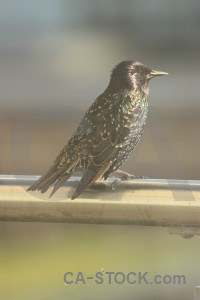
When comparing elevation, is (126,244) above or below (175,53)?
below

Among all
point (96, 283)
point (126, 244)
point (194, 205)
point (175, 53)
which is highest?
point (175, 53)

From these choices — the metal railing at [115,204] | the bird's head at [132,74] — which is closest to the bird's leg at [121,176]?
the metal railing at [115,204]

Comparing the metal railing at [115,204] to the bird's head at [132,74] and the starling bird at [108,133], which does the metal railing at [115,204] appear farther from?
the bird's head at [132,74]

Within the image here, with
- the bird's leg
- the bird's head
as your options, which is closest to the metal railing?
the bird's leg

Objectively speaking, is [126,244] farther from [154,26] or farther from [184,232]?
[154,26]

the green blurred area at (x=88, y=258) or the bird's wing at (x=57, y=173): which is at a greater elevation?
the bird's wing at (x=57, y=173)

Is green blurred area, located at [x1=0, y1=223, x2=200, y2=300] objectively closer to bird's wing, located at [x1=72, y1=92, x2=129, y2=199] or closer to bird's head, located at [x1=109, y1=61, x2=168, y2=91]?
bird's wing, located at [x1=72, y1=92, x2=129, y2=199]

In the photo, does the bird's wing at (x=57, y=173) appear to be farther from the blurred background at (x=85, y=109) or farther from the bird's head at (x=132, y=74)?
the bird's head at (x=132, y=74)

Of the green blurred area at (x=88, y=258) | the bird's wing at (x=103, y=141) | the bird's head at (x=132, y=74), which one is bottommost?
the green blurred area at (x=88, y=258)

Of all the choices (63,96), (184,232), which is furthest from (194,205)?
(63,96)
